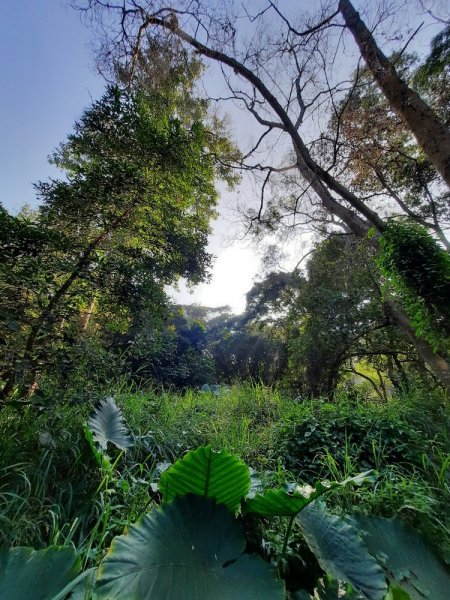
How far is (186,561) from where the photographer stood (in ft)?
2.57

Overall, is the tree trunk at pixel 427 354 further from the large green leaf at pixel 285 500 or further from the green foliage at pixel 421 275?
the large green leaf at pixel 285 500

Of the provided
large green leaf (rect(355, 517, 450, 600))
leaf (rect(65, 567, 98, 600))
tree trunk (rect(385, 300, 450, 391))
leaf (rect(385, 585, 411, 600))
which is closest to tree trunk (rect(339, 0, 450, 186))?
tree trunk (rect(385, 300, 450, 391))

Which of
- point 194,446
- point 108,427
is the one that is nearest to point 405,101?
point 194,446

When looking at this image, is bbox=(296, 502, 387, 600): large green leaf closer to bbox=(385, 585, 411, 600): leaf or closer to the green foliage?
bbox=(385, 585, 411, 600): leaf

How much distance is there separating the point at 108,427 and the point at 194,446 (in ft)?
3.10

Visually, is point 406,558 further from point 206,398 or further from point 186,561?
point 206,398

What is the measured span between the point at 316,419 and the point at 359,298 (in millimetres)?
3520

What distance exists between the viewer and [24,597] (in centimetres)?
70

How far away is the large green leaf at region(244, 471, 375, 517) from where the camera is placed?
88 centimetres

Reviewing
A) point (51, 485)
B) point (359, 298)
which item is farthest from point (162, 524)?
point (359, 298)

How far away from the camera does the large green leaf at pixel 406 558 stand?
3.07 feet

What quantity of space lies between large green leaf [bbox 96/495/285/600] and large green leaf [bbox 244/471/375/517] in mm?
111

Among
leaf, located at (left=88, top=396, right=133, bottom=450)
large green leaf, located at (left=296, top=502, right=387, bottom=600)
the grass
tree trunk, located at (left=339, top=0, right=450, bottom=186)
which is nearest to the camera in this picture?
large green leaf, located at (left=296, top=502, right=387, bottom=600)

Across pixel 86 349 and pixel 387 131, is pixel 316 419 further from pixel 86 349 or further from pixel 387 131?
pixel 387 131
